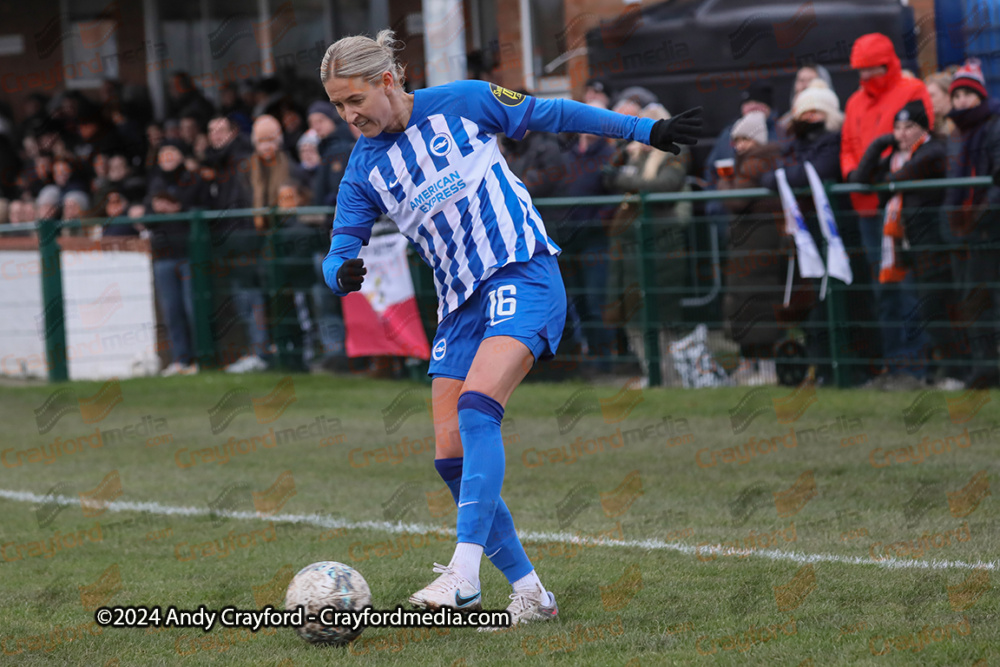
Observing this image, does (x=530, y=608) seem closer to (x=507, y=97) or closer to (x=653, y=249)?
(x=507, y=97)

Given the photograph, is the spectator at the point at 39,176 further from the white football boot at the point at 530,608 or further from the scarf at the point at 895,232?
the white football boot at the point at 530,608

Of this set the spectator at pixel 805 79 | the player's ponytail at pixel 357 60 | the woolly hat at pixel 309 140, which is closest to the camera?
the player's ponytail at pixel 357 60

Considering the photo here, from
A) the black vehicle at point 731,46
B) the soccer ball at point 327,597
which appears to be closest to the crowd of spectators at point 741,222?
the black vehicle at point 731,46

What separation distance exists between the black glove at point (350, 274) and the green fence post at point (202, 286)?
30.0ft

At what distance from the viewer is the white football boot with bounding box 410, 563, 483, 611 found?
4.42 meters

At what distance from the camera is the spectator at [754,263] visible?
34.2 ft

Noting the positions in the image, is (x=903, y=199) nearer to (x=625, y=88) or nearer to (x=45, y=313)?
(x=625, y=88)

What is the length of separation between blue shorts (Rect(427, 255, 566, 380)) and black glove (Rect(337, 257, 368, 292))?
0.37 m

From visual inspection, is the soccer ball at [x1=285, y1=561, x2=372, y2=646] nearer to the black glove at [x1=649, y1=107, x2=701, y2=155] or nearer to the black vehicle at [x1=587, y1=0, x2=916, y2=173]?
the black glove at [x1=649, y1=107, x2=701, y2=155]

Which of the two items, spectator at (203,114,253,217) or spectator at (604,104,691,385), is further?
spectator at (203,114,253,217)

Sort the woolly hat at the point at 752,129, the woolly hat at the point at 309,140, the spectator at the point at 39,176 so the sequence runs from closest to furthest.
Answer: the woolly hat at the point at 752,129
the woolly hat at the point at 309,140
the spectator at the point at 39,176


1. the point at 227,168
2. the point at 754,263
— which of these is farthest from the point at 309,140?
the point at 754,263

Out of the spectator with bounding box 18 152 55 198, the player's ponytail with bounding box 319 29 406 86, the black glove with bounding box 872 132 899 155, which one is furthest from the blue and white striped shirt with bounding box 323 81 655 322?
the spectator with bounding box 18 152 55 198

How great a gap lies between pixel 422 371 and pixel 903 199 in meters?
4.65
